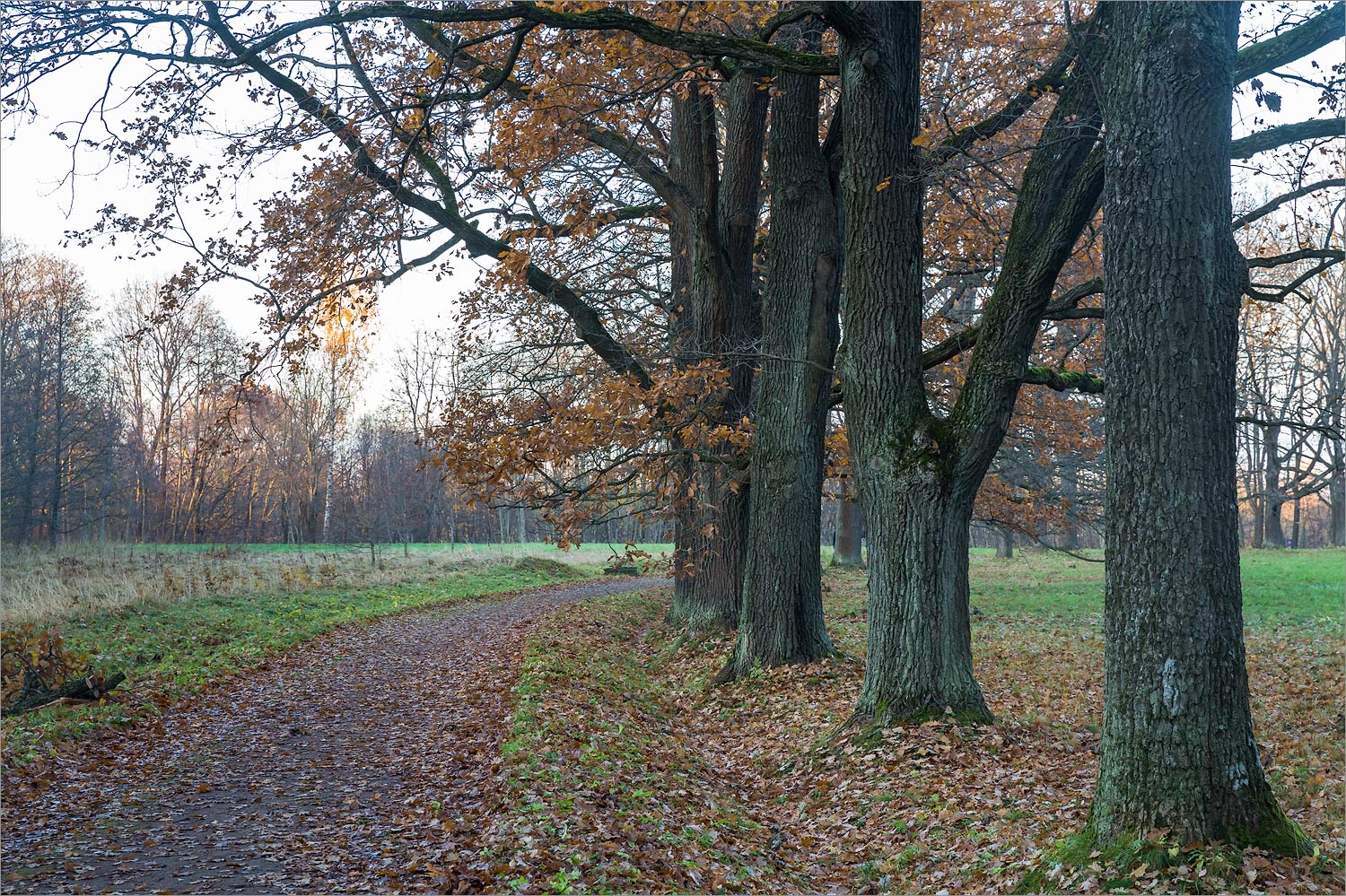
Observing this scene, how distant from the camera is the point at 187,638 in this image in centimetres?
1381

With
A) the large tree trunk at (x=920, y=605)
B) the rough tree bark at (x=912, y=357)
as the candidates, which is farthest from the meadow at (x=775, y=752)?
the rough tree bark at (x=912, y=357)

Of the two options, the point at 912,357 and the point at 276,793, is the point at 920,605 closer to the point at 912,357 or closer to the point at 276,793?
the point at 912,357

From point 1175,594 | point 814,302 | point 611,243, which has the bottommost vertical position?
point 1175,594

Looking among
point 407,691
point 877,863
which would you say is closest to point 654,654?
point 407,691

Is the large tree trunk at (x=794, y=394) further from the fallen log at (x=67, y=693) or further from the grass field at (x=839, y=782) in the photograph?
the fallen log at (x=67, y=693)

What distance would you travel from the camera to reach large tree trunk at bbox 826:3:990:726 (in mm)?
7785

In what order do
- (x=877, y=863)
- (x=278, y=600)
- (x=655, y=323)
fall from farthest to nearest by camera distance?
(x=278, y=600) < (x=655, y=323) < (x=877, y=863)

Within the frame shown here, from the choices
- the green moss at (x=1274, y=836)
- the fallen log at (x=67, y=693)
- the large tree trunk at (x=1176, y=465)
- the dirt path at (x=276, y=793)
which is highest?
the large tree trunk at (x=1176, y=465)

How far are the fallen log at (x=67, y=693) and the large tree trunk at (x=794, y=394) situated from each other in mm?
7221

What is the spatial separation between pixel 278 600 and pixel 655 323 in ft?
35.1

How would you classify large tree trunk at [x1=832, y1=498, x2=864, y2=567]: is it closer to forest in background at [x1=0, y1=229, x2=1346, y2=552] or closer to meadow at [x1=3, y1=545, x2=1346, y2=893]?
forest in background at [x1=0, y1=229, x2=1346, y2=552]

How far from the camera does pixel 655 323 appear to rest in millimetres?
16516

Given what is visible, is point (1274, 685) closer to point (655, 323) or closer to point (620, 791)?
point (620, 791)

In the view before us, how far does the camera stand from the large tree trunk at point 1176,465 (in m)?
4.51
